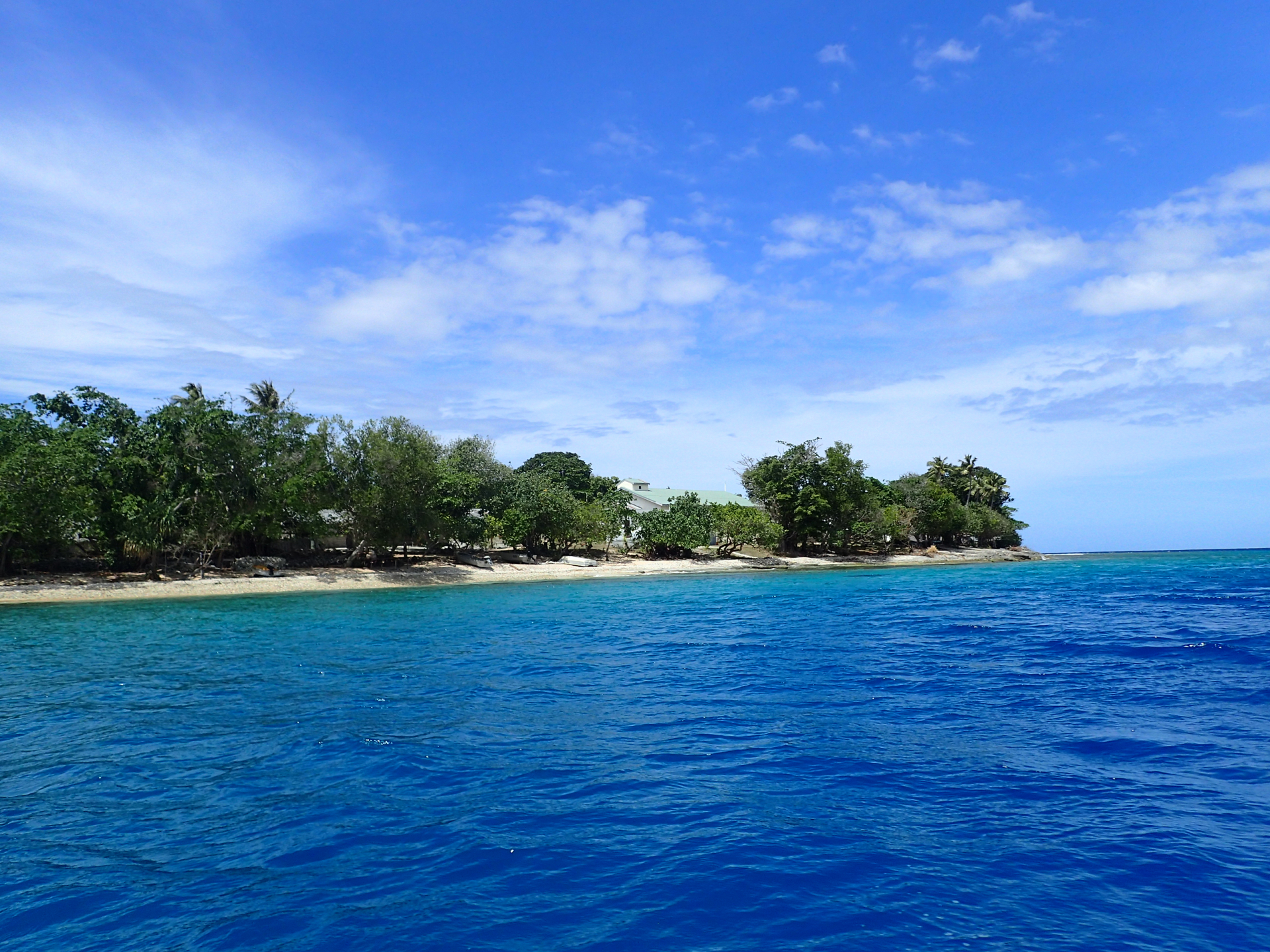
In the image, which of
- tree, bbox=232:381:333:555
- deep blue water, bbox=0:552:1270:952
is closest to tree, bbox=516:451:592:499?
tree, bbox=232:381:333:555

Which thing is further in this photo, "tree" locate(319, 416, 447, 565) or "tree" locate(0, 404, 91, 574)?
"tree" locate(319, 416, 447, 565)

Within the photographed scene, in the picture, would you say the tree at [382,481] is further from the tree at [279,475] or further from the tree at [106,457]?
the tree at [106,457]

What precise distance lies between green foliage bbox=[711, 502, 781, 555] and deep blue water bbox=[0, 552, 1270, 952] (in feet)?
147

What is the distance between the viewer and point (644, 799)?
27.7 ft

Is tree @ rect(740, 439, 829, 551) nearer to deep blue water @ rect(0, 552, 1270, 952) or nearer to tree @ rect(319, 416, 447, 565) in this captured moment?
tree @ rect(319, 416, 447, 565)

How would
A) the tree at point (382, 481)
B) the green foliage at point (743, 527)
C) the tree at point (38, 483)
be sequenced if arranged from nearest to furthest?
the tree at point (38, 483) → the tree at point (382, 481) → the green foliage at point (743, 527)

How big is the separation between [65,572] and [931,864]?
48208mm

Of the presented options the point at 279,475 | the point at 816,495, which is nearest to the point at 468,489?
the point at 279,475

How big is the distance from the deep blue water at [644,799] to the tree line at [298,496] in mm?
23657

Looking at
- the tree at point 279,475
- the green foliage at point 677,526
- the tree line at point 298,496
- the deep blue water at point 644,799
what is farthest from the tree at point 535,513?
the deep blue water at point 644,799

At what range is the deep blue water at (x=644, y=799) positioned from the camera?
19.5 feet

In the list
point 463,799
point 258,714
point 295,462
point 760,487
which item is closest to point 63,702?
point 258,714

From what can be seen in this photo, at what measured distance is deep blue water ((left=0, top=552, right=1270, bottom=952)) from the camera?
5938mm

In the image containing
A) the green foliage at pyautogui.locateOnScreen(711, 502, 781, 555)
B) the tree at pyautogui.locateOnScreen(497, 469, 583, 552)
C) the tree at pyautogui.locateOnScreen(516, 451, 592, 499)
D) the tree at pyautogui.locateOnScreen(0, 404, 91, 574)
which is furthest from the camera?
the tree at pyautogui.locateOnScreen(516, 451, 592, 499)
